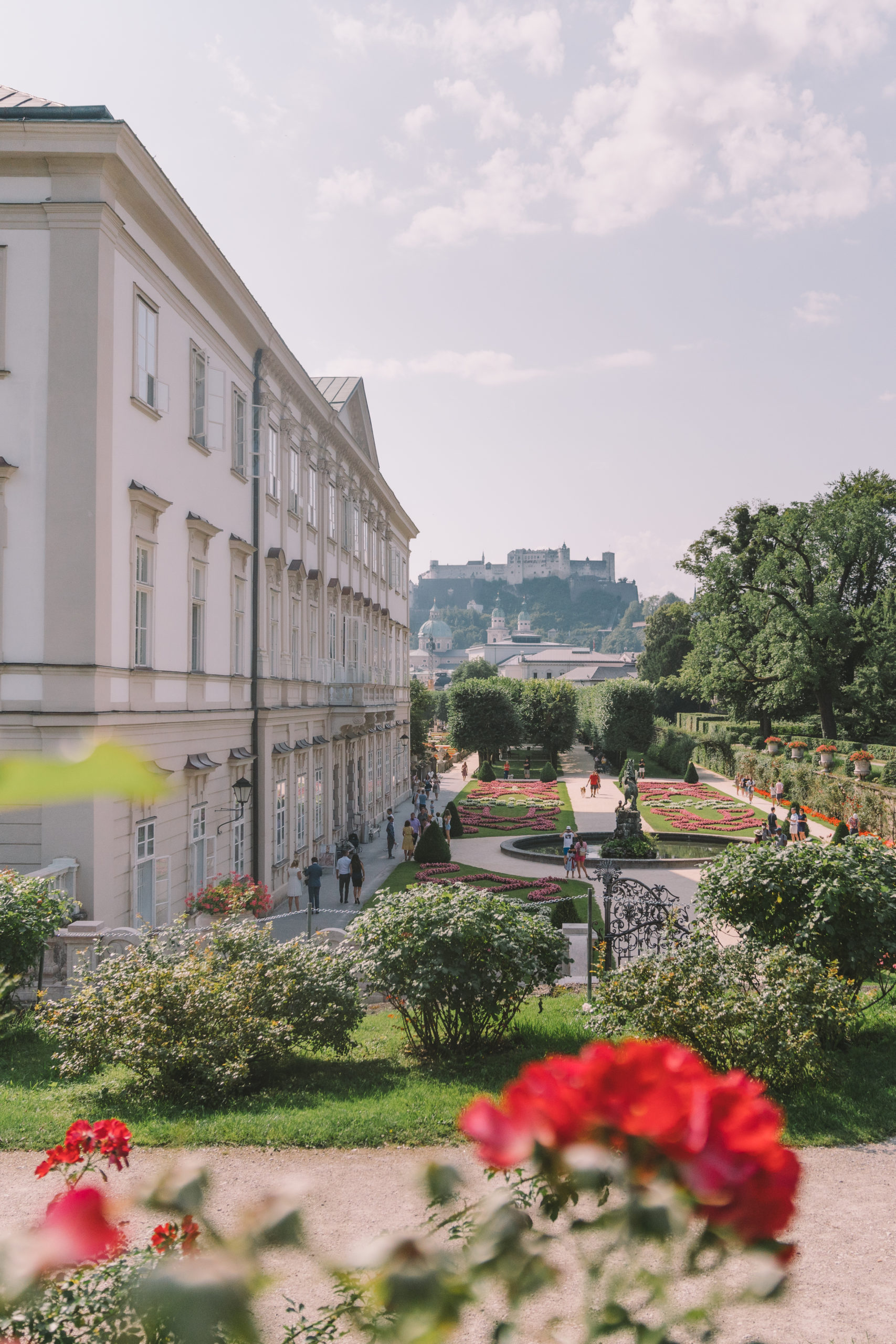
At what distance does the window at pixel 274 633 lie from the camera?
23.0 m

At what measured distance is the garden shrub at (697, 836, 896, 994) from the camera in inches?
417

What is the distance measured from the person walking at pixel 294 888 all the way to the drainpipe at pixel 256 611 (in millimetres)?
1563

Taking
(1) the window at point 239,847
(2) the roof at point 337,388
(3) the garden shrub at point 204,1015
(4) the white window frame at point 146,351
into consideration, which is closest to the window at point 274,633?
(1) the window at point 239,847

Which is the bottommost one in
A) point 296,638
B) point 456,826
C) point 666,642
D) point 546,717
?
point 456,826

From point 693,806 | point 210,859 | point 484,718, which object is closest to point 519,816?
point 693,806

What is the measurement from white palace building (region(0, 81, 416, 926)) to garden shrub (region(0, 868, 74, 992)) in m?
1.04

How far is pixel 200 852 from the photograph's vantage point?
1802cm

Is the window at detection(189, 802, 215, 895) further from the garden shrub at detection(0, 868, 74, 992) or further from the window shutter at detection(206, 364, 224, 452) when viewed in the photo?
the window shutter at detection(206, 364, 224, 452)

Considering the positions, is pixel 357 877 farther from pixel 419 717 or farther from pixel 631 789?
pixel 419 717

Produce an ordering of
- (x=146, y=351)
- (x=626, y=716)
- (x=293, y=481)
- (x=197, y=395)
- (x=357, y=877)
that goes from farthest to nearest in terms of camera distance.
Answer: (x=626, y=716), (x=293, y=481), (x=357, y=877), (x=197, y=395), (x=146, y=351)

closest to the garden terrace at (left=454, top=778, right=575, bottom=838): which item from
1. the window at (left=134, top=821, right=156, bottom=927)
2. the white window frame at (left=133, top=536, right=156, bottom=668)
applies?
the window at (left=134, top=821, right=156, bottom=927)

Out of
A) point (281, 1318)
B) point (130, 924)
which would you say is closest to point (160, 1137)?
point (281, 1318)

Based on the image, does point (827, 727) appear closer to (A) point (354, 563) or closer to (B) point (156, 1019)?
(A) point (354, 563)

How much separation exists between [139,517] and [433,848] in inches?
632
